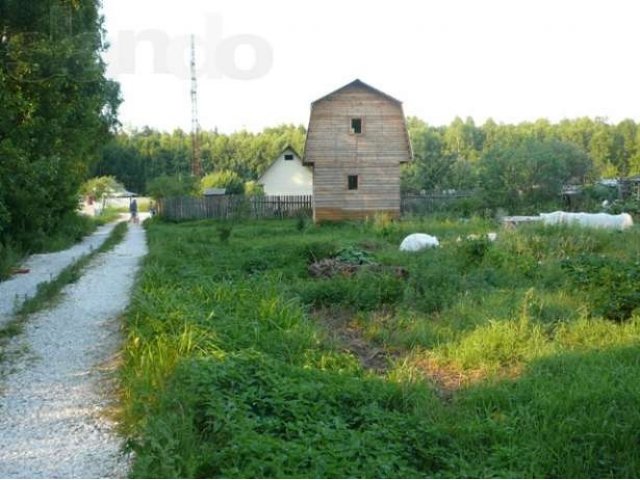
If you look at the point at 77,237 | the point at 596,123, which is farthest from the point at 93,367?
the point at 596,123

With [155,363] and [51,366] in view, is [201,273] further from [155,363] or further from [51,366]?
[155,363]

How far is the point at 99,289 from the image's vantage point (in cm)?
1196

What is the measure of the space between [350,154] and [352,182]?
1.28 m

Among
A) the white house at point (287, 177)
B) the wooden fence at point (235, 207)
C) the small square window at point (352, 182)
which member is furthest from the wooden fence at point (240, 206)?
the white house at point (287, 177)

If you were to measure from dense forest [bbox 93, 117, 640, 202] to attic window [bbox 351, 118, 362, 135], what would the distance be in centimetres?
1392

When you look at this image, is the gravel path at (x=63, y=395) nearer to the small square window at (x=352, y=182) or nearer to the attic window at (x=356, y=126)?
the small square window at (x=352, y=182)

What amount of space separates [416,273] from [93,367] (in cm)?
527

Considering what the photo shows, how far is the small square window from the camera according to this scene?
30.2 meters

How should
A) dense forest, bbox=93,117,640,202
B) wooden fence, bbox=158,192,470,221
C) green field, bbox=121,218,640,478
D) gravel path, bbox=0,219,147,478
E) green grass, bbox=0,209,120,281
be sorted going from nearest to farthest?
green field, bbox=121,218,640,478, gravel path, bbox=0,219,147,478, green grass, bbox=0,209,120,281, wooden fence, bbox=158,192,470,221, dense forest, bbox=93,117,640,202

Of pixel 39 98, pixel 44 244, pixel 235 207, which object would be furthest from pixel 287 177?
pixel 39 98

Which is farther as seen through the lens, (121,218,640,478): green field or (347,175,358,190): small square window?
(347,175,358,190): small square window

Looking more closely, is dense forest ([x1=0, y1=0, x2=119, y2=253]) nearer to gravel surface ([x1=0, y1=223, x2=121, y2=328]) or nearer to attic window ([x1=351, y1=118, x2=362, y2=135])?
gravel surface ([x1=0, y1=223, x2=121, y2=328])

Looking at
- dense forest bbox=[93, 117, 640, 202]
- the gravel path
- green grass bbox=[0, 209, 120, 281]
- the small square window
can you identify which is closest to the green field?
the gravel path

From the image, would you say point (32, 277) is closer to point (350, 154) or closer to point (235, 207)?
point (350, 154)
